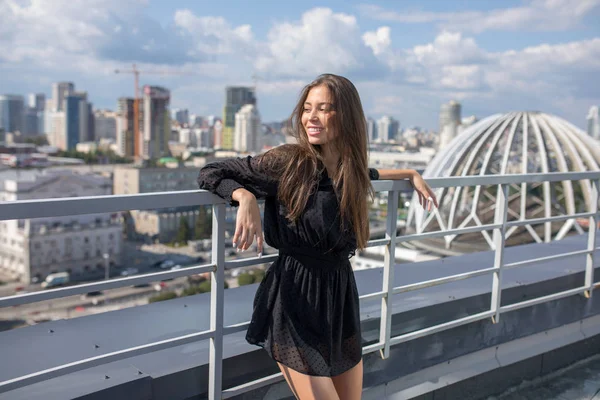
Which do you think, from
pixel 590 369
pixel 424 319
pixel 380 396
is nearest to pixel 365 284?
pixel 424 319

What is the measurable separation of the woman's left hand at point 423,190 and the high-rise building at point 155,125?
72691 millimetres

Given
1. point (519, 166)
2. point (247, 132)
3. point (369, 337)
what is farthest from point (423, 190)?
point (247, 132)

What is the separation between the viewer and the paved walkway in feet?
7.30

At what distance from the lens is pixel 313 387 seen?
4.34ft

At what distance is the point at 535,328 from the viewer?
2.49m

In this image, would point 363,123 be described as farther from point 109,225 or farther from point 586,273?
point 109,225

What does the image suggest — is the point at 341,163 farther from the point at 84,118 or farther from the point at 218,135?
the point at 84,118

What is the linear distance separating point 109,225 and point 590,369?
41.0 m

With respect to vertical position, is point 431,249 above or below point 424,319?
below

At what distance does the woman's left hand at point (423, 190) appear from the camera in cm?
172

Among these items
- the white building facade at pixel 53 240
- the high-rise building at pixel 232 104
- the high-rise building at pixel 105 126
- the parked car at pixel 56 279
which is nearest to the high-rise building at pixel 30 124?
the high-rise building at pixel 105 126

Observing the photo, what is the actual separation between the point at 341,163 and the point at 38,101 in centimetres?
11480

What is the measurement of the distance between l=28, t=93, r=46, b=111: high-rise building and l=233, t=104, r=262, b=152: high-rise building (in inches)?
1807

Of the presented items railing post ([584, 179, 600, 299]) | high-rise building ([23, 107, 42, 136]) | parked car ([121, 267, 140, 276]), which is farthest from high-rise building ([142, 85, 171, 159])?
railing post ([584, 179, 600, 299])
